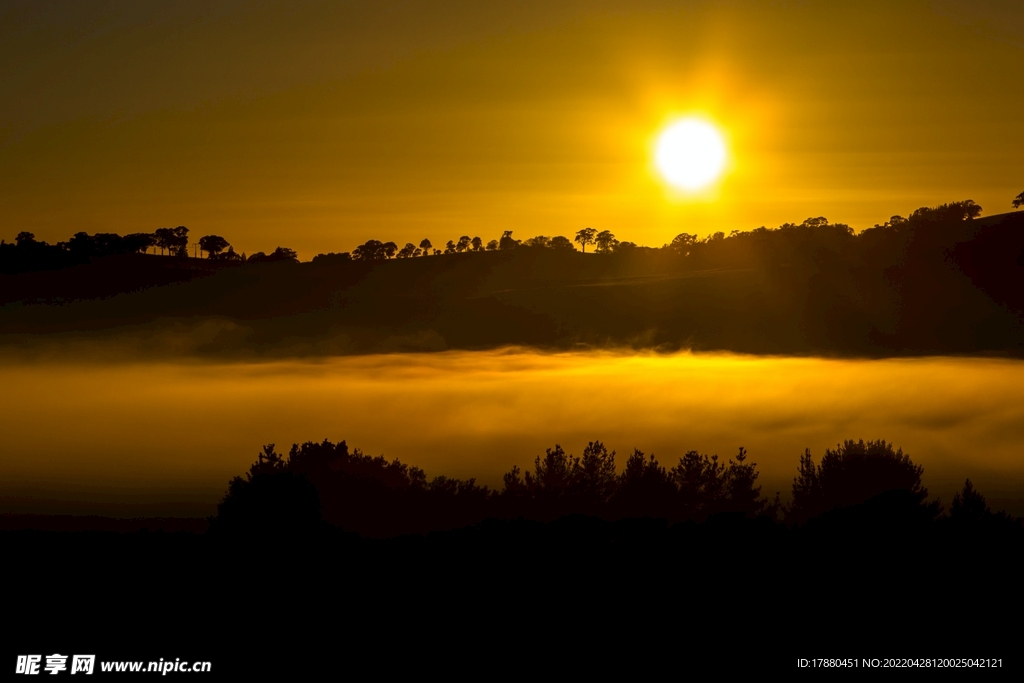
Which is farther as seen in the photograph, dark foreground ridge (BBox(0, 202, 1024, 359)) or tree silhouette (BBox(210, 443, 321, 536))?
dark foreground ridge (BBox(0, 202, 1024, 359))

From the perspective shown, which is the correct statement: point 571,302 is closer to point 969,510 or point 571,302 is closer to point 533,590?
point 969,510

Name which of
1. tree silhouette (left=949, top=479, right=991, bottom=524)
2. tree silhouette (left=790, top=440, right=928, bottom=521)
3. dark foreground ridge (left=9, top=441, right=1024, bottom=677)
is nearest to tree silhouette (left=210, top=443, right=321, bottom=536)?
dark foreground ridge (left=9, top=441, right=1024, bottom=677)

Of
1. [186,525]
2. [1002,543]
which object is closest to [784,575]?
[1002,543]

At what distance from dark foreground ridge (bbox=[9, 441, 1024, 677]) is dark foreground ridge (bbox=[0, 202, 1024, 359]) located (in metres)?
102

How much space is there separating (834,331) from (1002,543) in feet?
367

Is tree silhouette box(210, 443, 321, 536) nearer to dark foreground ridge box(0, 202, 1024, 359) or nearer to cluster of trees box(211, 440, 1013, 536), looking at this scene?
cluster of trees box(211, 440, 1013, 536)

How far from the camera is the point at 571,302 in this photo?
172 meters

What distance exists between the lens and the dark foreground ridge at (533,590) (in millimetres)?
37375

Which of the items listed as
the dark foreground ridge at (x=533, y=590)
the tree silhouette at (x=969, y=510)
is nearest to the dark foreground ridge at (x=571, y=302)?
the tree silhouette at (x=969, y=510)

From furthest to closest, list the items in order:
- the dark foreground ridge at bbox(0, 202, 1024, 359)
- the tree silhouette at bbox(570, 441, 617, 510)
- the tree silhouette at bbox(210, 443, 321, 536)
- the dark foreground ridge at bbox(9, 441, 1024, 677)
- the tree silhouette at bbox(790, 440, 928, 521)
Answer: the dark foreground ridge at bbox(0, 202, 1024, 359) < the tree silhouette at bbox(570, 441, 617, 510) < the tree silhouette at bbox(790, 440, 928, 521) < the tree silhouette at bbox(210, 443, 321, 536) < the dark foreground ridge at bbox(9, 441, 1024, 677)

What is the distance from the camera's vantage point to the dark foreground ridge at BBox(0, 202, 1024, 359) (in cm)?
16038

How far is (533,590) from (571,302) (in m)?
130

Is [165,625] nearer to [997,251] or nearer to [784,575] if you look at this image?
[784,575]

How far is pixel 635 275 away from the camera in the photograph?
192500mm
